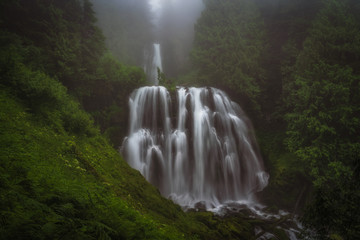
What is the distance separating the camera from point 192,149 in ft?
49.6

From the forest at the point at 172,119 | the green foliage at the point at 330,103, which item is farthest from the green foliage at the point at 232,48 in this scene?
the green foliage at the point at 330,103

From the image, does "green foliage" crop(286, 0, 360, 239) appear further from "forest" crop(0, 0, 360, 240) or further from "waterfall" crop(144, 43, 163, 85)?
"waterfall" crop(144, 43, 163, 85)

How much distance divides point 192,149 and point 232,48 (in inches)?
506

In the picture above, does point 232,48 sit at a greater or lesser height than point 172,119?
greater

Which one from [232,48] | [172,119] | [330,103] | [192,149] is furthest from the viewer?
[232,48]

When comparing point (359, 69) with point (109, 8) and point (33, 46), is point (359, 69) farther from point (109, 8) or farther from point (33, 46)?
point (109, 8)

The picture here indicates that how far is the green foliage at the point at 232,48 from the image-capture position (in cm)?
1980

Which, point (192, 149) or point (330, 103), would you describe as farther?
point (192, 149)

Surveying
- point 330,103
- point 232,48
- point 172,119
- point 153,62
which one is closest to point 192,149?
point 172,119

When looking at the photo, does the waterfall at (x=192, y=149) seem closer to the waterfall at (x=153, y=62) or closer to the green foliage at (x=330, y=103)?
the green foliage at (x=330, y=103)

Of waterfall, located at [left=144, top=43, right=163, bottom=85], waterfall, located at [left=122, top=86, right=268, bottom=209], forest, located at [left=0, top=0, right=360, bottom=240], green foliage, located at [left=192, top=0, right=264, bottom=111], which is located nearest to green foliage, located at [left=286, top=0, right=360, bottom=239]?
forest, located at [left=0, top=0, right=360, bottom=240]

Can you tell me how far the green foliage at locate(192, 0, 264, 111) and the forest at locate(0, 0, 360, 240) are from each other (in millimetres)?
142

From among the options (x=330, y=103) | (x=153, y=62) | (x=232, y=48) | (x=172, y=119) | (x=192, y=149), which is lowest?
(x=192, y=149)

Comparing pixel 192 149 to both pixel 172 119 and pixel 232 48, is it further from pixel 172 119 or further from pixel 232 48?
pixel 232 48
